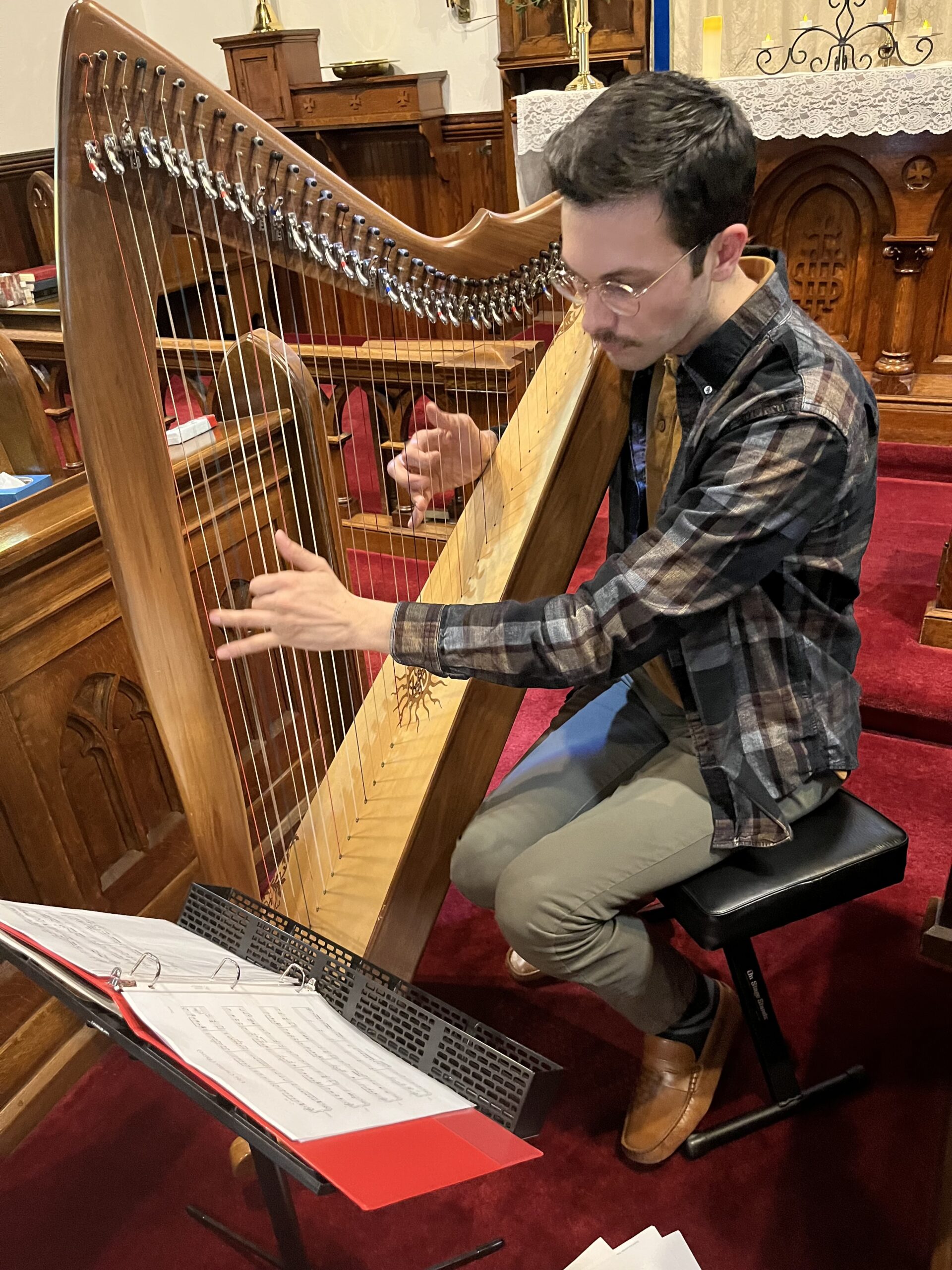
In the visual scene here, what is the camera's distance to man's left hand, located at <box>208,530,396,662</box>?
1.06m

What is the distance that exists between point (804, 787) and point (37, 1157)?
55.2 inches

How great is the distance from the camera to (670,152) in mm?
998

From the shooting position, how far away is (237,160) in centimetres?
92

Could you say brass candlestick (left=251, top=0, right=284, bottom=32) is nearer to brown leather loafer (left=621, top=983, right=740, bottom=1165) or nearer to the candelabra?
the candelabra

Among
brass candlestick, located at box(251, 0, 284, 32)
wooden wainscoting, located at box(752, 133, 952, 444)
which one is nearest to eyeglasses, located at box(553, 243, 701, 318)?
wooden wainscoting, located at box(752, 133, 952, 444)

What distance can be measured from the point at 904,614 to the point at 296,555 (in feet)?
7.11

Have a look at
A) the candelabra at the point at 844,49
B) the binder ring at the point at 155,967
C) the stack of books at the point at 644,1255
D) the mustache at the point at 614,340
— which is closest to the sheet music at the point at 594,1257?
the stack of books at the point at 644,1255

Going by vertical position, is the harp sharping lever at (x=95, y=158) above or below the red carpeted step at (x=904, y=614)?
above

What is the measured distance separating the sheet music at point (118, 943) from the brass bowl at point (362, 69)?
536 cm

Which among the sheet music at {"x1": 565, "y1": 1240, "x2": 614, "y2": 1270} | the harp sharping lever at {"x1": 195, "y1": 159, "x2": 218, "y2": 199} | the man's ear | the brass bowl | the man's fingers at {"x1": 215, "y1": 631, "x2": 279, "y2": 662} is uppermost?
the brass bowl

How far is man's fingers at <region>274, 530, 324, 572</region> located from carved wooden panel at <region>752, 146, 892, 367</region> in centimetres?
297

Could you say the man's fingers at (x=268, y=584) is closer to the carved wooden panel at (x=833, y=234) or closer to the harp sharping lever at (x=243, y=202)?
the harp sharping lever at (x=243, y=202)

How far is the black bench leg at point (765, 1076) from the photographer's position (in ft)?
4.74

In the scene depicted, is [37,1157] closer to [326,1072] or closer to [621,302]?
[326,1072]
